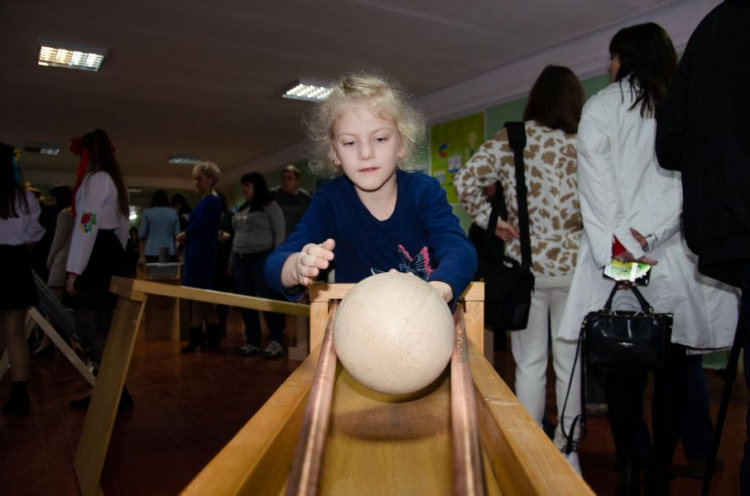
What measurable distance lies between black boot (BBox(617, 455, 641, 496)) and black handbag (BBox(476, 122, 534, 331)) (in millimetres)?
713

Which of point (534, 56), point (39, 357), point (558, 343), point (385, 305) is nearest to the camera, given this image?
point (385, 305)

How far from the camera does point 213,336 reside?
668 centimetres

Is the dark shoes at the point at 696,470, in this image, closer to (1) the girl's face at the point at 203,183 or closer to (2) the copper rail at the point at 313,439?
(2) the copper rail at the point at 313,439

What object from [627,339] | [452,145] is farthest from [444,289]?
[452,145]

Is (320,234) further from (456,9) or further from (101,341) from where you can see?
(456,9)

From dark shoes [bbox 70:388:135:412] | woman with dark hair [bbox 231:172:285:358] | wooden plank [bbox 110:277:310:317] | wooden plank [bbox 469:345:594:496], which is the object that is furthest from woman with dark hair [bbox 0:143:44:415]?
wooden plank [bbox 469:345:594:496]

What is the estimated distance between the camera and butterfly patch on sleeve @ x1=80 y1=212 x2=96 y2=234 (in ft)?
12.3

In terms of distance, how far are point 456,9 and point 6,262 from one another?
4.58 metres

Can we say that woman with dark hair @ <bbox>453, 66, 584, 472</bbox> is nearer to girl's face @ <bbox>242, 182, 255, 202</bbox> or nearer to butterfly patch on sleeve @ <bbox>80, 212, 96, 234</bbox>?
butterfly patch on sleeve @ <bbox>80, 212, 96, 234</bbox>

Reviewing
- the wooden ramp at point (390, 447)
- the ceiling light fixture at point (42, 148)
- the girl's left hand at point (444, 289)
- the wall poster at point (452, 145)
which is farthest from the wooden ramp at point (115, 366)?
the ceiling light fixture at point (42, 148)

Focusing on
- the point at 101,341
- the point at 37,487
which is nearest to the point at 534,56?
the point at 101,341

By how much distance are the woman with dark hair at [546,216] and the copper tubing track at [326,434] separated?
1.78 m

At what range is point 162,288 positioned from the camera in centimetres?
276

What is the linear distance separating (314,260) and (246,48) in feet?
20.4
